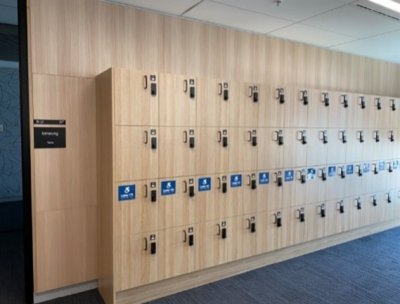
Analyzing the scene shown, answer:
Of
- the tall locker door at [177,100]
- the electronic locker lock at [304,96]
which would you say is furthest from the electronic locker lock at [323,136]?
the tall locker door at [177,100]

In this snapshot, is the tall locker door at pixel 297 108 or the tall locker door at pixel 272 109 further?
the tall locker door at pixel 297 108

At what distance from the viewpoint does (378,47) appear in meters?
4.40

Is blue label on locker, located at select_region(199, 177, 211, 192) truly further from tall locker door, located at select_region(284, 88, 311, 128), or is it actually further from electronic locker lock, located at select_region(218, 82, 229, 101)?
tall locker door, located at select_region(284, 88, 311, 128)

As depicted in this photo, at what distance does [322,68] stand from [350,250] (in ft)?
8.23

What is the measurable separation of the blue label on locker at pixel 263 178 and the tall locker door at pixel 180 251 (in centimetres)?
91

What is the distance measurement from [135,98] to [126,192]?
2.65 ft

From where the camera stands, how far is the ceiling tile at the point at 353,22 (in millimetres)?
3141

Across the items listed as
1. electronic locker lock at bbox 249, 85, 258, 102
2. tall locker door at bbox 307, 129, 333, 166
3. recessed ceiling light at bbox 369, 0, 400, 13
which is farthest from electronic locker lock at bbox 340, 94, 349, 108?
electronic locker lock at bbox 249, 85, 258, 102

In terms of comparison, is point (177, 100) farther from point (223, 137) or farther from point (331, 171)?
point (331, 171)

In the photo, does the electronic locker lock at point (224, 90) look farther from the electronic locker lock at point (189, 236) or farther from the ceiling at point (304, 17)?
the electronic locker lock at point (189, 236)

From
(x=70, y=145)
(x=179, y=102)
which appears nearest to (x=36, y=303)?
(x=70, y=145)

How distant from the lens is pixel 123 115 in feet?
8.60

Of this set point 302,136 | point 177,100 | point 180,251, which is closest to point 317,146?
point 302,136

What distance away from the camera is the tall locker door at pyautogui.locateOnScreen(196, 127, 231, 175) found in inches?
119
